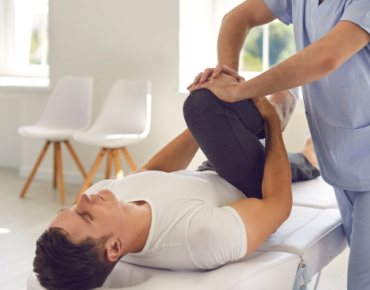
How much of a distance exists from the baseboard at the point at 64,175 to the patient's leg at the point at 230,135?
2.64 m

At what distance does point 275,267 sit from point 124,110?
8.15 feet

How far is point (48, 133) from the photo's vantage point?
326cm

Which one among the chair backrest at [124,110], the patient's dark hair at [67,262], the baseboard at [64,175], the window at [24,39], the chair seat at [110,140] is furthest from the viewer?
the window at [24,39]

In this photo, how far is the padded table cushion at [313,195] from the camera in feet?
5.53

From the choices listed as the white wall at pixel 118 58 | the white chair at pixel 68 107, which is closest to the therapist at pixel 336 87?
the white wall at pixel 118 58

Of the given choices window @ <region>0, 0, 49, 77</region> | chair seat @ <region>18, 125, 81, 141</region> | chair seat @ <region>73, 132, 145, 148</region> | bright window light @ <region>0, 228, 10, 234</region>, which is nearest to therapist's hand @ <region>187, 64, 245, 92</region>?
chair seat @ <region>73, 132, 145, 148</region>

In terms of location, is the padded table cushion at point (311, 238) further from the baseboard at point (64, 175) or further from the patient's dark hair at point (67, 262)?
the baseboard at point (64, 175)

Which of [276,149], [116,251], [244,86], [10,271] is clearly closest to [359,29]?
[244,86]

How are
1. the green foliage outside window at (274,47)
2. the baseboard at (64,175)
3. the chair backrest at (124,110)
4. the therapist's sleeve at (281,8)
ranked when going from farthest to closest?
the green foliage outside window at (274,47) → the baseboard at (64,175) → the chair backrest at (124,110) → the therapist's sleeve at (281,8)

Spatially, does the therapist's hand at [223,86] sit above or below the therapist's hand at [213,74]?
below

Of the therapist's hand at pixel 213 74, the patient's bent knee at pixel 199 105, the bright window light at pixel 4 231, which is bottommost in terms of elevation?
the bright window light at pixel 4 231

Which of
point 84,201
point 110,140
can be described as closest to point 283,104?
point 84,201

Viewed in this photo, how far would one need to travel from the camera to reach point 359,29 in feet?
3.28

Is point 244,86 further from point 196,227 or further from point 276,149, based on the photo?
point 196,227
